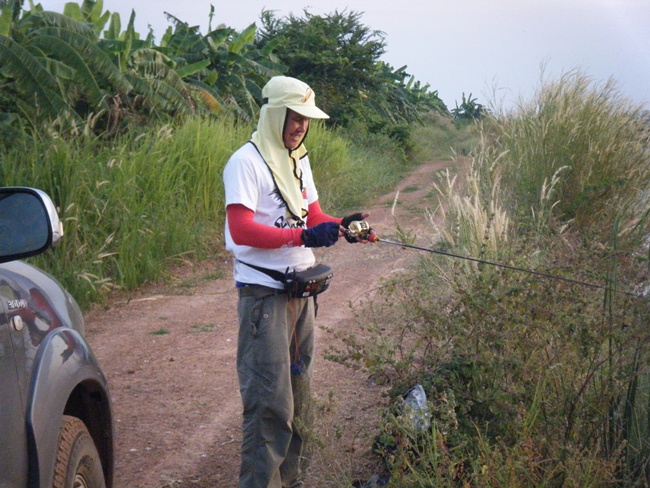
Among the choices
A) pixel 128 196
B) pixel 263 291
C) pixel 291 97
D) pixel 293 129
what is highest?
pixel 291 97

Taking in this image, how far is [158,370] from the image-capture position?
6340 millimetres

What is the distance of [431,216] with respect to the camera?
7242 mm

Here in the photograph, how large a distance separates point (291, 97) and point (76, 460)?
5.61 feet

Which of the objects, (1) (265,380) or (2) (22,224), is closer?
(2) (22,224)

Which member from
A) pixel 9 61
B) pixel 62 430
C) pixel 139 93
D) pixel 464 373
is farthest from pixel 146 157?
pixel 62 430

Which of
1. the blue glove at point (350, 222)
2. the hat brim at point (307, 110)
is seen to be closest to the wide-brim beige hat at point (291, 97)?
the hat brim at point (307, 110)

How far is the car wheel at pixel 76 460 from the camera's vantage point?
266cm

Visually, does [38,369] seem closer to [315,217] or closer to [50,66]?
[315,217]

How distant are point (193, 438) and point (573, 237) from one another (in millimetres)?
5059

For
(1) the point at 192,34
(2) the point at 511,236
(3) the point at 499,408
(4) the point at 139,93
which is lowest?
(3) the point at 499,408

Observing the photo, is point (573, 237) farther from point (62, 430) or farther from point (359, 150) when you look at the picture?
point (359, 150)

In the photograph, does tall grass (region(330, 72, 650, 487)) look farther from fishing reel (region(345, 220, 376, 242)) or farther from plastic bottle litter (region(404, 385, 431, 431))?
fishing reel (region(345, 220, 376, 242))

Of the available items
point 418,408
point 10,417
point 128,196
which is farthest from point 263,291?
point 128,196

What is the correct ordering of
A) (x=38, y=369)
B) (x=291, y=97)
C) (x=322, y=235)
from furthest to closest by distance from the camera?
(x=291, y=97)
(x=322, y=235)
(x=38, y=369)
